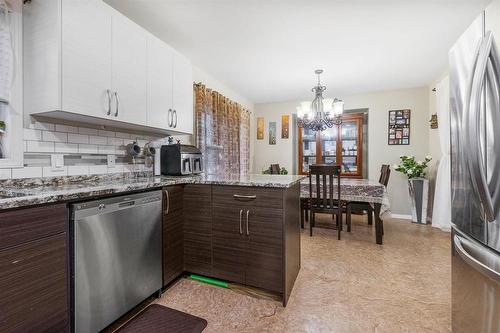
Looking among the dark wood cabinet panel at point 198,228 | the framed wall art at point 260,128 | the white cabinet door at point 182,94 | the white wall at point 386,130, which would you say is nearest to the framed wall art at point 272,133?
the framed wall art at point 260,128

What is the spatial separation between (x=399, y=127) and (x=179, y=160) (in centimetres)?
415

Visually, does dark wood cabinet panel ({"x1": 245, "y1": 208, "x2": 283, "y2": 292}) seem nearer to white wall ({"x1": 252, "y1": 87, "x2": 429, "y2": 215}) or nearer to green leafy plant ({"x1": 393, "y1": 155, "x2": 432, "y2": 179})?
green leafy plant ({"x1": 393, "y1": 155, "x2": 432, "y2": 179})

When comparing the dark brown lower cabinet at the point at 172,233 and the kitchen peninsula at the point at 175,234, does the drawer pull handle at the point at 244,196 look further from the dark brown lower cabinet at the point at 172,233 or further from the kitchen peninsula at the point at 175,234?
the dark brown lower cabinet at the point at 172,233

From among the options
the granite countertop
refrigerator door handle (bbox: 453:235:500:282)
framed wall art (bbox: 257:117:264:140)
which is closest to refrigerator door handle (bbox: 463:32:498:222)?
refrigerator door handle (bbox: 453:235:500:282)

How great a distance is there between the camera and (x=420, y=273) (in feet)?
7.23

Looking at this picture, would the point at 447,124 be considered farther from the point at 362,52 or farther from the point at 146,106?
the point at 146,106

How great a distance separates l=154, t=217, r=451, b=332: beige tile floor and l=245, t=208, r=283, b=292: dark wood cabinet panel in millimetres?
179

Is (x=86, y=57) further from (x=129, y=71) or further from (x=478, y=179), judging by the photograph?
(x=478, y=179)

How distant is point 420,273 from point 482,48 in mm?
2045

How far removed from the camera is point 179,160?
2.33 metres

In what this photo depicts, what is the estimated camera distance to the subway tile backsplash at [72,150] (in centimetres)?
156

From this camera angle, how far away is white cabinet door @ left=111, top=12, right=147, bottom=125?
1.76m

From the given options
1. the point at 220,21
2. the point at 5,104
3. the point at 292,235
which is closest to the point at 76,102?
the point at 5,104

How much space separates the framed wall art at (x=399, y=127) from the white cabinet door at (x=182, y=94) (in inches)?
151
